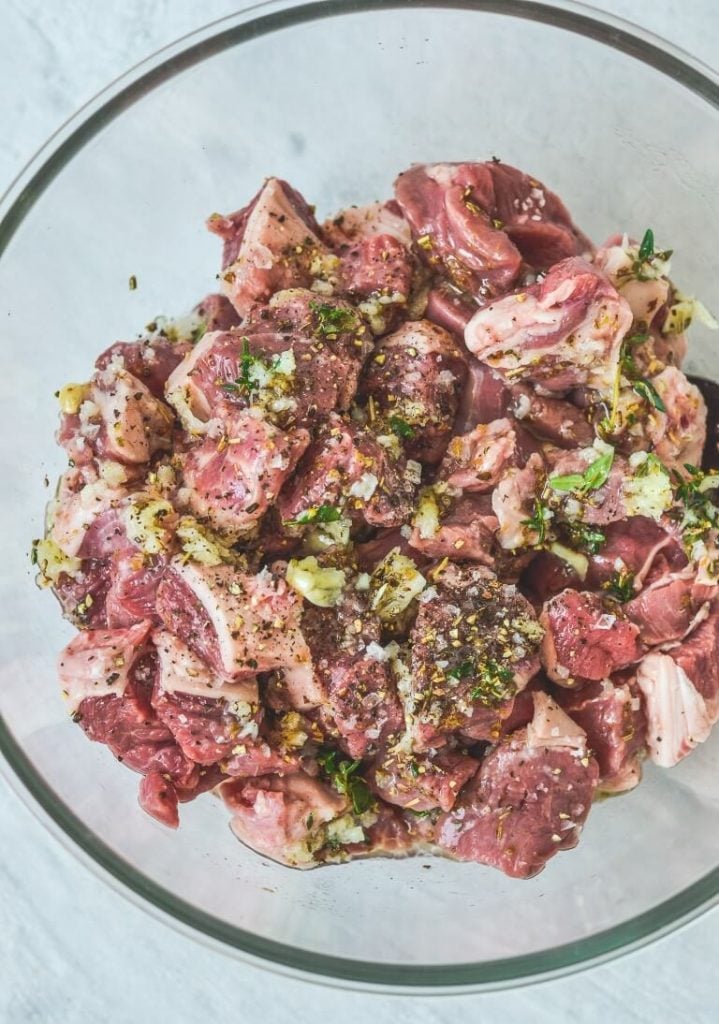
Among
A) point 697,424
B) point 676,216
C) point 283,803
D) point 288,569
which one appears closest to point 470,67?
point 676,216

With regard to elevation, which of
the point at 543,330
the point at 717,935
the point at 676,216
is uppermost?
the point at 676,216

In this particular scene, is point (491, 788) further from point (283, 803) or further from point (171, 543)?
point (171, 543)

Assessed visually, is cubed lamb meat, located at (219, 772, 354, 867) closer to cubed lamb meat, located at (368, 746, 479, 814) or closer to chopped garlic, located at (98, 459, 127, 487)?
cubed lamb meat, located at (368, 746, 479, 814)

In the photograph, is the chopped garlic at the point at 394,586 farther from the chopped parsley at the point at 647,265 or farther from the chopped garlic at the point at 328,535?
the chopped parsley at the point at 647,265

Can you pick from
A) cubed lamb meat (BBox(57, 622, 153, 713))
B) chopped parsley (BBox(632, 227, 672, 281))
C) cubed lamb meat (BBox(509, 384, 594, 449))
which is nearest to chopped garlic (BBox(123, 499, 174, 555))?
cubed lamb meat (BBox(57, 622, 153, 713))

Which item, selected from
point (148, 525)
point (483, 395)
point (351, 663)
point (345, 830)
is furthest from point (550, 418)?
point (345, 830)
